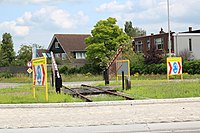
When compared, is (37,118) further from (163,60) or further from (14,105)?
(163,60)

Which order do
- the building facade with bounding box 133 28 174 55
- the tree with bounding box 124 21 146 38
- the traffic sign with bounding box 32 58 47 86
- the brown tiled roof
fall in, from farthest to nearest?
the tree with bounding box 124 21 146 38 < the brown tiled roof < the building facade with bounding box 133 28 174 55 < the traffic sign with bounding box 32 58 47 86

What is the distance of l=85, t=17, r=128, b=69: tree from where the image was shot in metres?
63.1

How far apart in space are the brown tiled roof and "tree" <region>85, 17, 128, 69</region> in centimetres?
1656

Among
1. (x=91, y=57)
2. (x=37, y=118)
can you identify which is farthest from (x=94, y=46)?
(x=37, y=118)

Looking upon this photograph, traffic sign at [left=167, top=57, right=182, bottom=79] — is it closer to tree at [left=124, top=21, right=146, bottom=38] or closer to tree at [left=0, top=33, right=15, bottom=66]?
tree at [left=0, top=33, right=15, bottom=66]

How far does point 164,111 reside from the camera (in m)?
13.0

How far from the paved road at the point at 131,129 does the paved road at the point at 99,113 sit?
38cm

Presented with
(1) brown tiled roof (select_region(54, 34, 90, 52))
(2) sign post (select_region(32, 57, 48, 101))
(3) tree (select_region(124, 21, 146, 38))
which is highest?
(3) tree (select_region(124, 21, 146, 38))

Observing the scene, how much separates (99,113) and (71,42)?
72592mm

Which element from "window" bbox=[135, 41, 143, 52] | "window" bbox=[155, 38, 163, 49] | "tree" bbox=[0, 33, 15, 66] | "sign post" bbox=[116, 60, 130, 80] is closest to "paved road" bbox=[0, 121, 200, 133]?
"sign post" bbox=[116, 60, 130, 80]

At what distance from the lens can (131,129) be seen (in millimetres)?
10211

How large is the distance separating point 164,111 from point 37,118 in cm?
394

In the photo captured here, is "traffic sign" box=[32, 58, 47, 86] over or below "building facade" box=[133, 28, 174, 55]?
below

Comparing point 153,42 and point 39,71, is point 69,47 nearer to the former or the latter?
point 153,42
